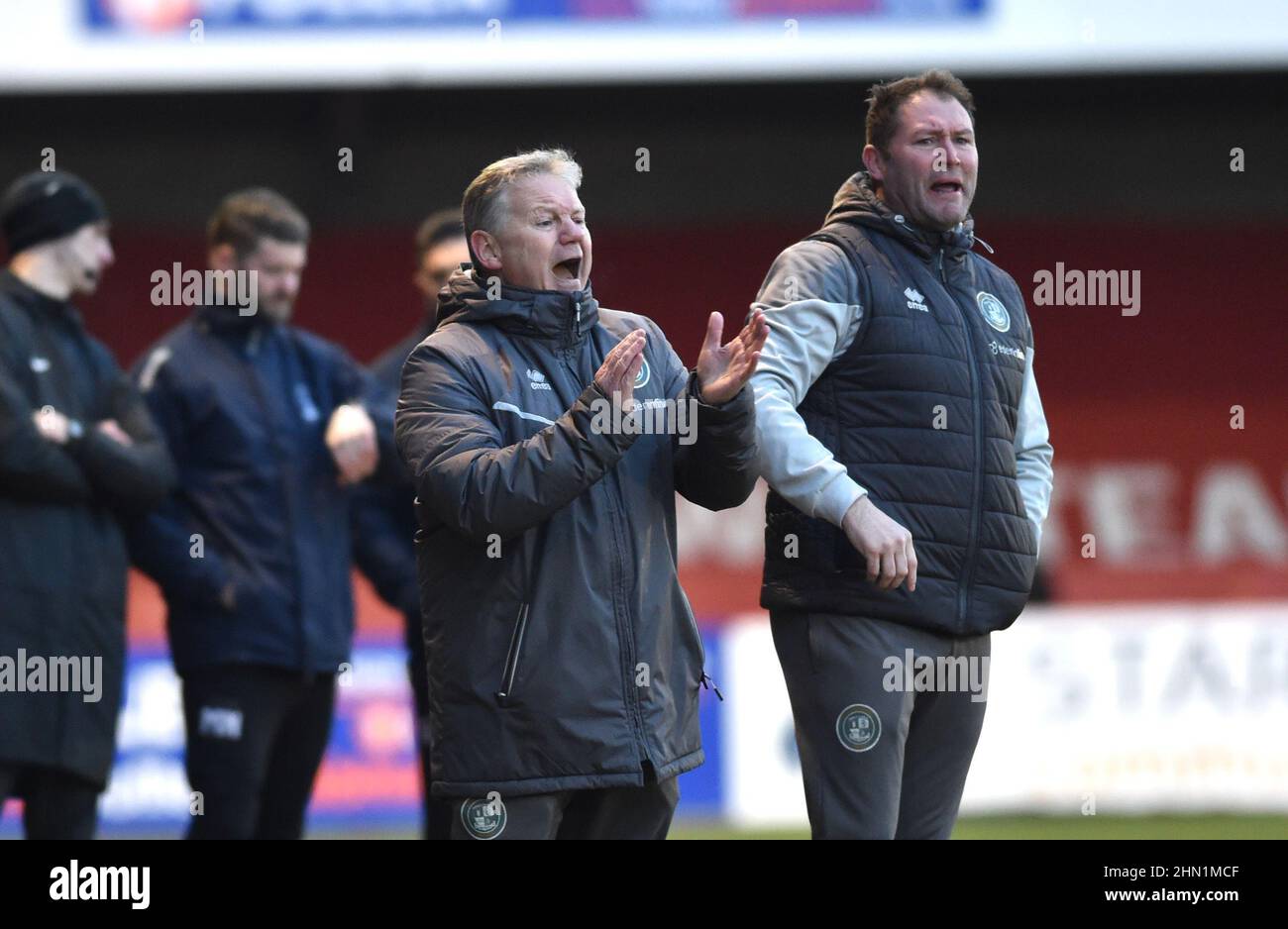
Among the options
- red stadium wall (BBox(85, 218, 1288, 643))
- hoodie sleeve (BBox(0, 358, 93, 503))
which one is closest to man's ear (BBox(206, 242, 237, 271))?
hoodie sleeve (BBox(0, 358, 93, 503))

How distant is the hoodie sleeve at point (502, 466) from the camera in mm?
3627

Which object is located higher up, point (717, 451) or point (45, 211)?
point (45, 211)

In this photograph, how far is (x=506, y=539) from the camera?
12.5 feet

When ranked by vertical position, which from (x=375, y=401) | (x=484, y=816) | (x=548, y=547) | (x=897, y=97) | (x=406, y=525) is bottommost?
(x=484, y=816)

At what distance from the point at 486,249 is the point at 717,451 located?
2.10ft

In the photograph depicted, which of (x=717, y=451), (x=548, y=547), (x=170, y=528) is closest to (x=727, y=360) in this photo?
(x=717, y=451)

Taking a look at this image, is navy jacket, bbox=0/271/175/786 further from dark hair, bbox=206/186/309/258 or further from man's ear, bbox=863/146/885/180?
man's ear, bbox=863/146/885/180

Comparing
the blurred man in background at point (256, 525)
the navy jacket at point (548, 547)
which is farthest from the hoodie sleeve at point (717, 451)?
the blurred man in background at point (256, 525)

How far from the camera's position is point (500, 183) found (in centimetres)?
398

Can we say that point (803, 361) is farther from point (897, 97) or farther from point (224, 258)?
point (224, 258)

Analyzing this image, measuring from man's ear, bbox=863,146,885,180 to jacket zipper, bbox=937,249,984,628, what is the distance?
351mm

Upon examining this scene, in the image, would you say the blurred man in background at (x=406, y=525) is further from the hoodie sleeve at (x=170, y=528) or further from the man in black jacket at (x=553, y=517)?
the man in black jacket at (x=553, y=517)
